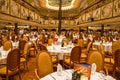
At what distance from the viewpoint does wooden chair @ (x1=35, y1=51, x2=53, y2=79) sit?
322 centimetres

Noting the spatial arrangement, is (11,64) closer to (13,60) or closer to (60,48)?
(13,60)

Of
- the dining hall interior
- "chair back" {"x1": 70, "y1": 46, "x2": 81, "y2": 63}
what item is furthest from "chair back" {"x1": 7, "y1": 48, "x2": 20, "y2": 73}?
"chair back" {"x1": 70, "y1": 46, "x2": 81, "y2": 63}

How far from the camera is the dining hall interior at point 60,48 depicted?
293cm

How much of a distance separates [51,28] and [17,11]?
16381 mm

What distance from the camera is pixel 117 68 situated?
4473 mm

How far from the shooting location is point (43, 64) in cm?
327

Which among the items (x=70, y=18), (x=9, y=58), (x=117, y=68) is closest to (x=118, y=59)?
(x=117, y=68)

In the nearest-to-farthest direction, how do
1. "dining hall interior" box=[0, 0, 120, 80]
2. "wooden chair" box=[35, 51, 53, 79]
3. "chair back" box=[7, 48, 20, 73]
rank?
"dining hall interior" box=[0, 0, 120, 80], "wooden chair" box=[35, 51, 53, 79], "chair back" box=[7, 48, 20, 73]

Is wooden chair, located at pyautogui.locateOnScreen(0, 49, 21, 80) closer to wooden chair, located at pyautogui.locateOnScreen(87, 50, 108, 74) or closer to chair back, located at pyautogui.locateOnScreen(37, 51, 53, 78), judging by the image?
chair back, located at pyautogui.locateOnScreen(37, 51, 53, 78)

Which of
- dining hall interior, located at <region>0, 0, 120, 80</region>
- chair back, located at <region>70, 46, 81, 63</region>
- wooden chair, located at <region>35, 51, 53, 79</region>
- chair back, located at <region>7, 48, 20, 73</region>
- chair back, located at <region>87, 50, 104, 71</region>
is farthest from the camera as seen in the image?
chair back, located at <region>70, 46, 81, 63</region>

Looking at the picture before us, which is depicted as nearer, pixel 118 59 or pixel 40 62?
pixel 40 62

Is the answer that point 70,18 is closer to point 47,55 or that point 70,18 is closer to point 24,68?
point 24,68

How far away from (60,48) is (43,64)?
263cm

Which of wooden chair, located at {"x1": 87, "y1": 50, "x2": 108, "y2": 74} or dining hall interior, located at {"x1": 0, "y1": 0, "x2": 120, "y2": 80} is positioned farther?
wooden chair, located at {"x1": 87, "y1": 50, "x2": 108, "y2": 74}
